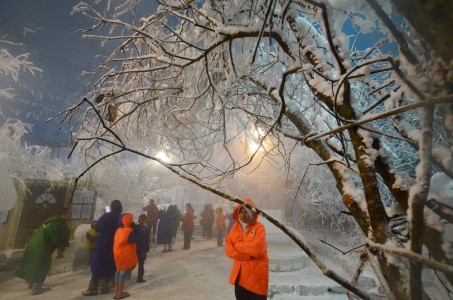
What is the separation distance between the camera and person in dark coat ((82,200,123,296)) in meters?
5.38

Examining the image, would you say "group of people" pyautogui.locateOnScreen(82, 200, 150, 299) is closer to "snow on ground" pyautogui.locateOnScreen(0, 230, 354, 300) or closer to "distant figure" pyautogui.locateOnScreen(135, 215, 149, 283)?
"distant figure" pyautogui.locateOnScreen(135, 215, 149, 283)

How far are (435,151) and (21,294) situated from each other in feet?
24.8

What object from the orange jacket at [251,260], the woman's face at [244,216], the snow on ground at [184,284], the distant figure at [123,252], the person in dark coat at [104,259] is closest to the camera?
the orange jacket at [251,260]

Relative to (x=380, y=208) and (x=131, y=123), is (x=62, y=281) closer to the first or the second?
(x=131, y=123)

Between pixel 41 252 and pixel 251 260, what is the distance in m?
5.03

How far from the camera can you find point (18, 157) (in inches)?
416

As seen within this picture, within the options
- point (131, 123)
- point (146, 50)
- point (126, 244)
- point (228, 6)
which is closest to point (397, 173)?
point (228, 6)

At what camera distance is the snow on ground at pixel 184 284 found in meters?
4.93

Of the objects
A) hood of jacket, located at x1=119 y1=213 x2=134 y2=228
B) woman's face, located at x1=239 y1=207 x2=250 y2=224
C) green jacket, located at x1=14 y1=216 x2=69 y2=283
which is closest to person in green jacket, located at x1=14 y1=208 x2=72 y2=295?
green jacket, located at x1=14 y1=216 x2=69 y2=283

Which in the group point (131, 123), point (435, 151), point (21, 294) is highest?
point (131, 123)

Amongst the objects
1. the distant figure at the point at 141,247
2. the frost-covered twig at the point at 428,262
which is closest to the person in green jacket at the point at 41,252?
the distant figure at the point at 141,247

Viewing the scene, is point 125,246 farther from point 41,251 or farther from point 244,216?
point 244,216

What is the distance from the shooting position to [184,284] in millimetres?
6250

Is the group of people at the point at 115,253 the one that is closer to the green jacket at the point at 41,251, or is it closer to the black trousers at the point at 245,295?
the green jacket at the point at 41,251
